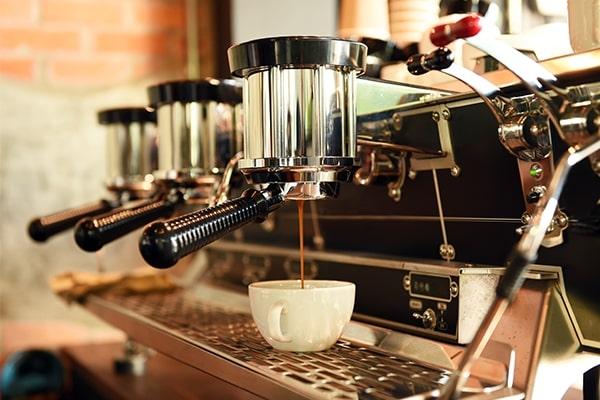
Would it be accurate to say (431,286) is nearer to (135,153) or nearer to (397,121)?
(397,121)

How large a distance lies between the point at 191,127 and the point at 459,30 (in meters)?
0.39

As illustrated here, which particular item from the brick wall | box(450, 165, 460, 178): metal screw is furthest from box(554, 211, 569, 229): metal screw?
the brick wall

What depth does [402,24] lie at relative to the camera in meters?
0.82

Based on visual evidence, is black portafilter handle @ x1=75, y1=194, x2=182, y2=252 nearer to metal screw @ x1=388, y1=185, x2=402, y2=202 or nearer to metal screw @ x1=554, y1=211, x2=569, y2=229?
metal screw @ x1=388, y1=185, x2=402, y2=202

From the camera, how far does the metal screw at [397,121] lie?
0.71m

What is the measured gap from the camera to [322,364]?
2.01ft

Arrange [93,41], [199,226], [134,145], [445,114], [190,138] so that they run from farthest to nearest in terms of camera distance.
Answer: [93,41] → [134,145] → [190,138] → [445,114] → [199,226]

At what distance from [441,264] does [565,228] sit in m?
0.11

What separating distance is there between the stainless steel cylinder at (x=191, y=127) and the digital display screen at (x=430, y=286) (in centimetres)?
27

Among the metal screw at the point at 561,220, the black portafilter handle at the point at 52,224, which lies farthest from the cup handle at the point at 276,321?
the black portafilter handle at the point at 52,224

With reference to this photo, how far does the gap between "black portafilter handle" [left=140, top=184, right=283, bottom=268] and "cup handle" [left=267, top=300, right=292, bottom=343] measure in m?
0.07

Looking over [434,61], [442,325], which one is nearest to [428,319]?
[442,325]

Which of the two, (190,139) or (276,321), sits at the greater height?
(190,139)

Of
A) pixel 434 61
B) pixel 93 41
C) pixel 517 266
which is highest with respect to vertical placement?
pixel 93 41
